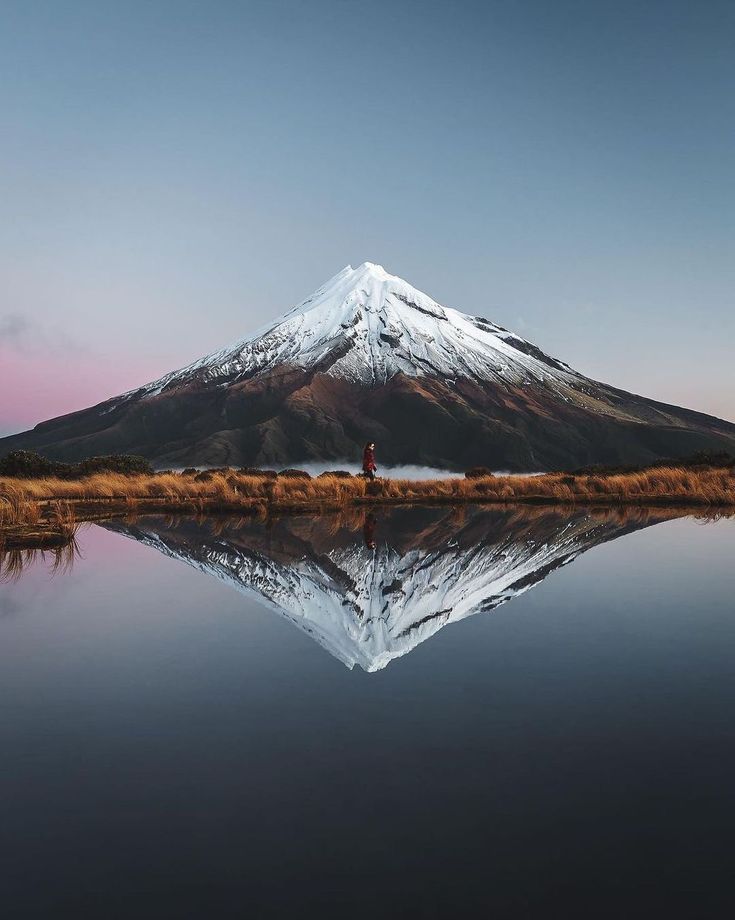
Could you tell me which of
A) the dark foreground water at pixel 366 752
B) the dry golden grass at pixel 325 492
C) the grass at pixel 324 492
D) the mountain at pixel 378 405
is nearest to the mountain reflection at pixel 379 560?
the dark foreground water at pixel 366 752

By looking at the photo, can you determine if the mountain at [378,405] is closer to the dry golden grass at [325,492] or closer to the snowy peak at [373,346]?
the snowy peak at [373,346]

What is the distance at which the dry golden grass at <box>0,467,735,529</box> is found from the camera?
19.2 meters

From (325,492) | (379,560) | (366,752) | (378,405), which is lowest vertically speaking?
(366,752)

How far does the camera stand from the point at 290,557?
10453mm

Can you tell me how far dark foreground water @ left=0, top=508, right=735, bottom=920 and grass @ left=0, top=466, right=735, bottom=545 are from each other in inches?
448

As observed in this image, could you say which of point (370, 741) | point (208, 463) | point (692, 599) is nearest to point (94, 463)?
point (692, 599)

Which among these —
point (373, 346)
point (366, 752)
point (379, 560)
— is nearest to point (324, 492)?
point (379, 560)

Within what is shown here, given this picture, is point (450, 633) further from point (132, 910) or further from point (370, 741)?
point (132, 910)

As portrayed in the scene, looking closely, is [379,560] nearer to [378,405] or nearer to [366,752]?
[366,752]

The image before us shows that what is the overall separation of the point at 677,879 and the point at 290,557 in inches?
319

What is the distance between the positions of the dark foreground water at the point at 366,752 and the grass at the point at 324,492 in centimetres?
1137

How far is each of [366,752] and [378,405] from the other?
506ft

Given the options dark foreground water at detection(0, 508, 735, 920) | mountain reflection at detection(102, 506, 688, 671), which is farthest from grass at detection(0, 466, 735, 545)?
dark foreground water at detection(0, 508, 735, 920)

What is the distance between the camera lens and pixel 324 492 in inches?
877
